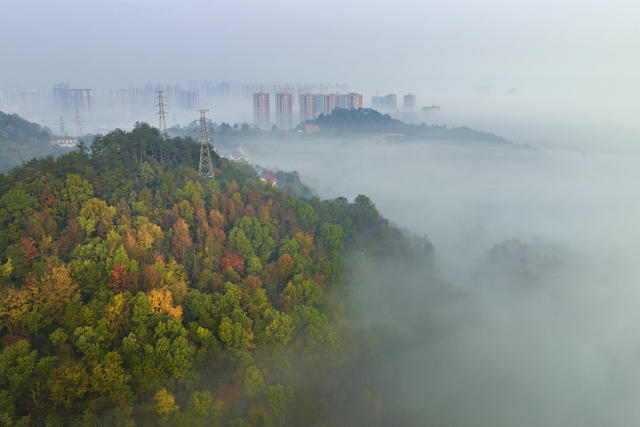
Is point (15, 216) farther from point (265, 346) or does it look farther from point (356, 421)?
point (356, 421)

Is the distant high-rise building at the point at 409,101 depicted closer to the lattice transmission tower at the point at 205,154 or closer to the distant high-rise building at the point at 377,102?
the distant high-rise building at the point at 377,102

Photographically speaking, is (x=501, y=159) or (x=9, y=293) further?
(x=501, y=159)

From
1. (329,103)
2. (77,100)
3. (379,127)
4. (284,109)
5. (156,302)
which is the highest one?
(329,103)

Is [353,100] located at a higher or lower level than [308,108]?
higher

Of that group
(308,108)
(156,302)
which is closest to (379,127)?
(308,108)

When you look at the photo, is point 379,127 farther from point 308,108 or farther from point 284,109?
point 284,109

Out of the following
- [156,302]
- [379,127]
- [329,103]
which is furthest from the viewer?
[329,103]

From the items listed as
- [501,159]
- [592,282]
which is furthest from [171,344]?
[501,159]
